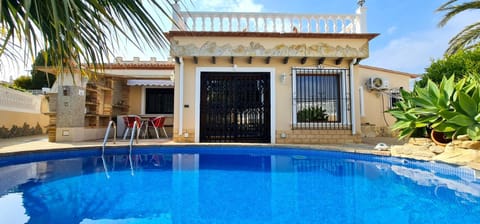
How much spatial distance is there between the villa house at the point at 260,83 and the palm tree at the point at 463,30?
16.9 ft

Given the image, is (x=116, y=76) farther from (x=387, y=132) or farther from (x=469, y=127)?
(x=387, y=132)

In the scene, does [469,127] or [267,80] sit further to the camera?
[267,80]

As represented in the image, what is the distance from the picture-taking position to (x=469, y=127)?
19.7 ft

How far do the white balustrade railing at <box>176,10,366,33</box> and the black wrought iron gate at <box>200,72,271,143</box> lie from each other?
204cm

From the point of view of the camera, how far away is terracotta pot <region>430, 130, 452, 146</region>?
704cm

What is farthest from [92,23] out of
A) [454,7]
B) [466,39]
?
[466,39]

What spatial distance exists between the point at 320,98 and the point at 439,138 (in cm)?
499

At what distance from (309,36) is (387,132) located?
7.86 metres

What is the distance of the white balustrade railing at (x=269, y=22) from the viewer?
35.6ft

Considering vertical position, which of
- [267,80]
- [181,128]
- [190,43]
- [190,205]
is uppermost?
[190,43]

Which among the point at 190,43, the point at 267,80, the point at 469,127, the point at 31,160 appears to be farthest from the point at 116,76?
the point at 469,127

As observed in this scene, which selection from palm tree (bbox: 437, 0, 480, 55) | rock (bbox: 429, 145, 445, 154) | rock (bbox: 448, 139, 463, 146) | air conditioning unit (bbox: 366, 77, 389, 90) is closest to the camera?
rock (bbox: 448, 139, 463, 146)

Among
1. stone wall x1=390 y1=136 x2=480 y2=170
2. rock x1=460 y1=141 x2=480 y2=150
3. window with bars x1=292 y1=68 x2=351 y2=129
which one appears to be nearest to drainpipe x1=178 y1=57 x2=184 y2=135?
window with bars x1=292 y1=68 x2=351 y2=129

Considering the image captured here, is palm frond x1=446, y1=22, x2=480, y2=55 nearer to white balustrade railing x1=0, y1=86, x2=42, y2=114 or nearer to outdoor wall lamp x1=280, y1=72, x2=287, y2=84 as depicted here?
outdoor wall lamp x1=280, y1=72, x2=287, y2=84
